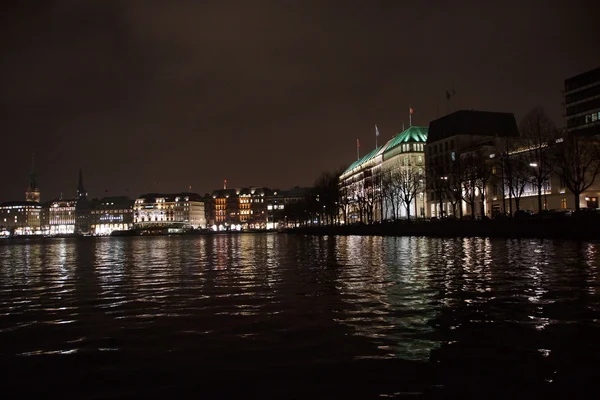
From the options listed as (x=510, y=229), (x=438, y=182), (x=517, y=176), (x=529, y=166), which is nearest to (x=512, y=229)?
(x=510, y=229)

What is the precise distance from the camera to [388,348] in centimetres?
1086

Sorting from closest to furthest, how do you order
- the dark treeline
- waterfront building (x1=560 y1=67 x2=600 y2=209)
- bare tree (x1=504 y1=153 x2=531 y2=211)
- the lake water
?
1. the lake water
2. the dark treeline
3. bare tree (x1=504 y1=153 x2=531 y2=211)
4. waterfront building (x1=560 y1=67 x2=600 y2=209)

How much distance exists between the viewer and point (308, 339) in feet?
39.0

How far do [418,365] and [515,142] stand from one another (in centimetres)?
9846

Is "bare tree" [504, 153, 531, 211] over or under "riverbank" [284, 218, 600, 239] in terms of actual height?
over

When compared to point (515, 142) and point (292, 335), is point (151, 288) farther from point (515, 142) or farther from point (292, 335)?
point (515, 142)

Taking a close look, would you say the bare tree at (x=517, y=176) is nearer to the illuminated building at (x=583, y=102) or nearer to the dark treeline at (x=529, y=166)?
the dark treeline at (x=529, y=166)

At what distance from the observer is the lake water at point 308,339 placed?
874cm

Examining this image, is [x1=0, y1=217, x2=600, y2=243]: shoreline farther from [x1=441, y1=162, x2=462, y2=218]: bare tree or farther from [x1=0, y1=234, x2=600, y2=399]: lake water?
[x1=0, y1=234, x2=600, y2=399]: lake water

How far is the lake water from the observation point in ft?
28.7

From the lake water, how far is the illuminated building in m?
107

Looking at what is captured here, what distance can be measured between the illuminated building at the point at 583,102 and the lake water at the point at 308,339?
350 ft

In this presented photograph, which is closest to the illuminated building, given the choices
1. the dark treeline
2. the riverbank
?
the dark treeline

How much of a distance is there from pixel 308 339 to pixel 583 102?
125531 mm
